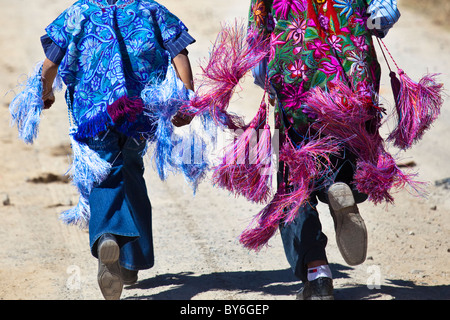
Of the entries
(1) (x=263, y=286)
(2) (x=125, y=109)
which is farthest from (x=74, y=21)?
(1) (x=263, y=286)

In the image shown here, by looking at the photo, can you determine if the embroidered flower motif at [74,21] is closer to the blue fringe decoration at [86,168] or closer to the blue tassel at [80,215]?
the blue fringe decoration at [86,168]

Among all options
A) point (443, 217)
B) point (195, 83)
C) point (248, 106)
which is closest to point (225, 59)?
point (195, 83)

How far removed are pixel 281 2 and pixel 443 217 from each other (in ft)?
8.59

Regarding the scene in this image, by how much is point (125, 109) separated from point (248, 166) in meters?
0.72

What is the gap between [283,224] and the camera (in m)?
3.87

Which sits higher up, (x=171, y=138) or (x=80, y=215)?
(x=171, y=138)

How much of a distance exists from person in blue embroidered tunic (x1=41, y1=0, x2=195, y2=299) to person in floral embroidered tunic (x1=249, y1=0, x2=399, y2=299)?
1.79 ft

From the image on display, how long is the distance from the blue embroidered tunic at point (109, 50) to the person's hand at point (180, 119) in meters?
0.19

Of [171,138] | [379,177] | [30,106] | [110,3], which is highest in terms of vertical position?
[110,3]

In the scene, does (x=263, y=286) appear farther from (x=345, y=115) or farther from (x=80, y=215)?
(x=345, y=115)

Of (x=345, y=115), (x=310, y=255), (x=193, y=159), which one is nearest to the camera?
(x=345, y=115)

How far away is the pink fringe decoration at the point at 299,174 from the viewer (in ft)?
12.0

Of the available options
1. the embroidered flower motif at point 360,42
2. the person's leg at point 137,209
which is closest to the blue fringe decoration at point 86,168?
the person's leg at point 137,209

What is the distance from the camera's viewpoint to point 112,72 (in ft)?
12.6
